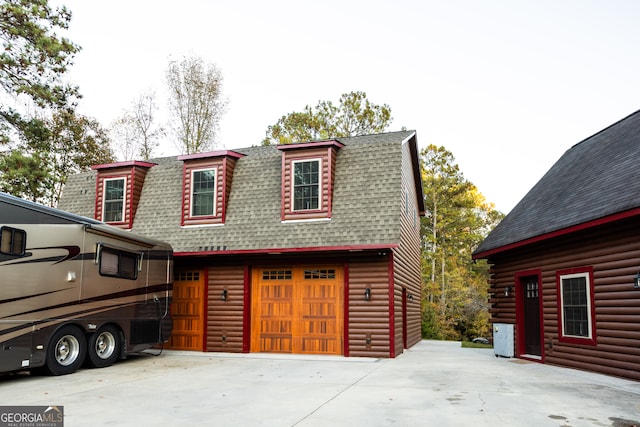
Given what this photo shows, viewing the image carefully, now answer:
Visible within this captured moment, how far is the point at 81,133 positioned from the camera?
26.7m

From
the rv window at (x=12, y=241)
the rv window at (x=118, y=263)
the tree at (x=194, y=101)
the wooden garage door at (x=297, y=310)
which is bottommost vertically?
the wooden garage door at (x=297, y=310)

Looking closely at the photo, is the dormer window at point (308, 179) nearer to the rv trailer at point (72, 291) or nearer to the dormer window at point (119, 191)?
the rv trailer at point (72, 291)

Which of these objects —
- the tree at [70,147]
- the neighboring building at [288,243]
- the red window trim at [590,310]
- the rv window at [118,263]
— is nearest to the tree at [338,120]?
the tree at [70,147]

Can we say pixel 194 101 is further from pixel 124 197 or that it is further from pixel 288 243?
pixel 288 243

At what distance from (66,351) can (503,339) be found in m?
10.3

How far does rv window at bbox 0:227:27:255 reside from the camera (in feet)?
27.4

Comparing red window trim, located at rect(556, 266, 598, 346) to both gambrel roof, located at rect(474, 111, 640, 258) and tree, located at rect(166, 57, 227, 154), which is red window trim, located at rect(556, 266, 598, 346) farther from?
tree, located at rect(166, 57, 227, 154)

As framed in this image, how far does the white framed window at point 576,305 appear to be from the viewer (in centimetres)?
1041

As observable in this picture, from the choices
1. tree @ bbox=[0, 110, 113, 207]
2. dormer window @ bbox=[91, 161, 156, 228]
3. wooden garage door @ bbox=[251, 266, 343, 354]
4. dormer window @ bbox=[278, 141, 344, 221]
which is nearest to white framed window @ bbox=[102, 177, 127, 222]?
dormer window @ bbox=[91, 161, 156, 228]

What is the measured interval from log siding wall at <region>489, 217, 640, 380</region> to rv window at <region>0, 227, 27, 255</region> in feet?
34.3

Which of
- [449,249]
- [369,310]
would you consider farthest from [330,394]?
[449,249]

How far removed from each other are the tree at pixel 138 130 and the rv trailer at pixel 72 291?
58.1 ft

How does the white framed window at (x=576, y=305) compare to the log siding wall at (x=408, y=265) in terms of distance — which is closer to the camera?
the white framed window at (x=576, y=305)

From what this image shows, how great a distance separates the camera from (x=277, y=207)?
13805 millimetres
